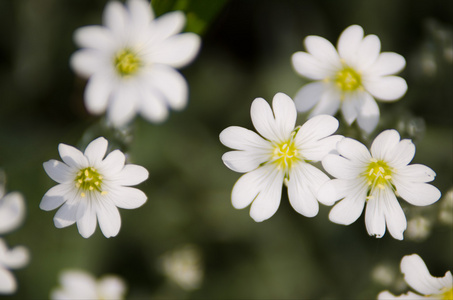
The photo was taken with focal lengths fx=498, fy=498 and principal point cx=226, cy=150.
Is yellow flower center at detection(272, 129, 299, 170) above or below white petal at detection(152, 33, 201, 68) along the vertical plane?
below

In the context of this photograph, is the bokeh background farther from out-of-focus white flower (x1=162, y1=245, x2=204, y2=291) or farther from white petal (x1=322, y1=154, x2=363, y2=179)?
white petal (x1=322, y1=154, x2=363, y2=179)

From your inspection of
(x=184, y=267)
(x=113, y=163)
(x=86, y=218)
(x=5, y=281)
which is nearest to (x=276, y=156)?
(x=113, y=163)

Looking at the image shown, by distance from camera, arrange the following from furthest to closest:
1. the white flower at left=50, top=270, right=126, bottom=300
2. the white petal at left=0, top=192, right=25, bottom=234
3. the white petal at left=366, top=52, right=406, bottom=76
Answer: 1. the white flower at left=50, top=270, right=126, bottom=300
2. the white petal at left=0, top=192, right=25, bottom=234
3. the white petal at left=366, top=52, right=406, bottom=76

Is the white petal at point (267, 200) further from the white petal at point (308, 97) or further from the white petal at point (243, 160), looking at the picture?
the white petal at point (308, 97)

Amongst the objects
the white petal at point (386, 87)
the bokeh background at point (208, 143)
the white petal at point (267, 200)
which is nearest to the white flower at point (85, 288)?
the bokeh background at point (208, 143)

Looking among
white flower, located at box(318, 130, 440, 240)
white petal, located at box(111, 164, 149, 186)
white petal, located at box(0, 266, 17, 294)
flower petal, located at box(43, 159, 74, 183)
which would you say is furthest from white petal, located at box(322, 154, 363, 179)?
white petal, located at box(0, 266, 17, 294)

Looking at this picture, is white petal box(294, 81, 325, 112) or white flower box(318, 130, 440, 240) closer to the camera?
white flower box(318, 130, 440, 240)

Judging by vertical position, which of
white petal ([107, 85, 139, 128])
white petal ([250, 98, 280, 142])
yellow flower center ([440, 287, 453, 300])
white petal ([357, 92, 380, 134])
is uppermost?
white petal ([107, 85, 139, 128])

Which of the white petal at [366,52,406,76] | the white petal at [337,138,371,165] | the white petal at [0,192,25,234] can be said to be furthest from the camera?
the white petal at [0,192,25,234]
